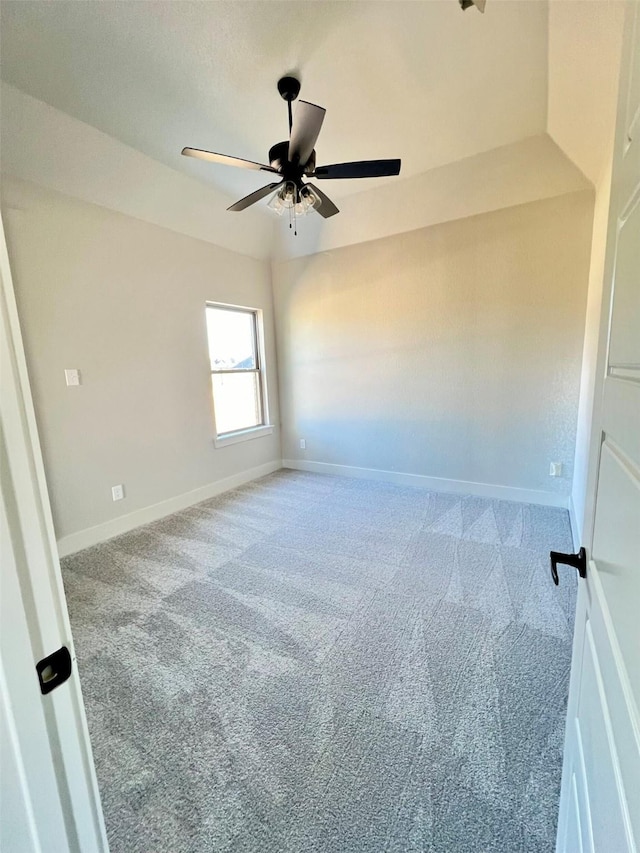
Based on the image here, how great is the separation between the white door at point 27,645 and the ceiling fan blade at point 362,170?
2002 mm

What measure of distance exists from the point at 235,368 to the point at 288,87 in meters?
2.60

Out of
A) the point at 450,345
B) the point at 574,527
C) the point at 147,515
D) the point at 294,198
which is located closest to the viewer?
the point at 294,198

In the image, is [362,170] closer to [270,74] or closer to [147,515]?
[270,74]

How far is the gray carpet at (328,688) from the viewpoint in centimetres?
105

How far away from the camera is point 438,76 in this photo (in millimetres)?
2064

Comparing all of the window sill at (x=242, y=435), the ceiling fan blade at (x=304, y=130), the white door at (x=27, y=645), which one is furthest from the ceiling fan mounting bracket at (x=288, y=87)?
the window sill at (x=242, y=435)

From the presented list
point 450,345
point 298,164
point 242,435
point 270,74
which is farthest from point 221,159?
point 242,435

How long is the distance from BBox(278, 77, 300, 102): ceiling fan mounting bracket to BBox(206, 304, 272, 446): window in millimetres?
2019

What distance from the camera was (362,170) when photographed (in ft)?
6.52

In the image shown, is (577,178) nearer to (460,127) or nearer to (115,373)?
(460,127)

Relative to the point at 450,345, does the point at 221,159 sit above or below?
above

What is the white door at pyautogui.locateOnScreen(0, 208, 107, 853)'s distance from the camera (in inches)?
17.0

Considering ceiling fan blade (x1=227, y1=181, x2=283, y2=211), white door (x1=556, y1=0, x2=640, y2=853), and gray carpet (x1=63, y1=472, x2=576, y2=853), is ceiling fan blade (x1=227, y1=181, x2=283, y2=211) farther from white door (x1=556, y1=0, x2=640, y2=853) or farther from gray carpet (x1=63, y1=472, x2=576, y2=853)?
gray carpet (x1=63, y1=472, x2=576, y2=853)

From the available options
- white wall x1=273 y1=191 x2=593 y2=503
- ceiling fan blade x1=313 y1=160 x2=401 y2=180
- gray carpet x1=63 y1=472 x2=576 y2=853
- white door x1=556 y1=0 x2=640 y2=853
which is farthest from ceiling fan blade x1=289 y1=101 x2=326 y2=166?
gray carpet x1=63 y1=472 x2=576 y2=853
